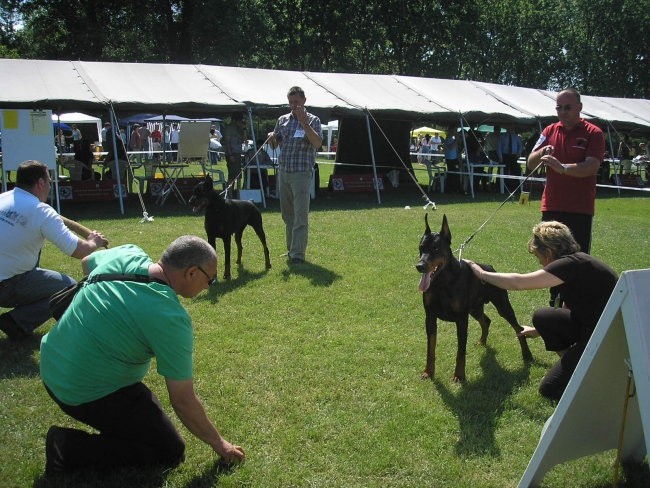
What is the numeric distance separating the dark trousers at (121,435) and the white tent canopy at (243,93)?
391 inches

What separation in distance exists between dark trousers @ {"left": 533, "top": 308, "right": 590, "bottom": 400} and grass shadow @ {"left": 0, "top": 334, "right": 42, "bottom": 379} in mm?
3510

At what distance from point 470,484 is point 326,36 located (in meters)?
37.9

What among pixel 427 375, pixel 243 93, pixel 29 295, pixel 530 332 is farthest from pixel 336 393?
pixel 243 93

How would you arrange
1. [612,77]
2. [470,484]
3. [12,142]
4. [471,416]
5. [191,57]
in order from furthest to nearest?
[612,77]
[191,57]
[12,142]
[471,416]
[470,484]

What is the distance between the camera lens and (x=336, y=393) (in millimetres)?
3914

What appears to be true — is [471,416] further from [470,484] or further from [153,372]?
[153,372]

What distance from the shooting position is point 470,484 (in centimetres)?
293

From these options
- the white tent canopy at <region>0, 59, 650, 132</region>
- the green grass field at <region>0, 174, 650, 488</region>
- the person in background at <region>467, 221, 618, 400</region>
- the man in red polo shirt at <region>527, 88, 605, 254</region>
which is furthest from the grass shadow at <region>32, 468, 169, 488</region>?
the white tent canopy at <region>0, 59, 650, 132</region>

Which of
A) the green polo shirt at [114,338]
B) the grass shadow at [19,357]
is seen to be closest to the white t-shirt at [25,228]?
the grass shadow at [19,357]

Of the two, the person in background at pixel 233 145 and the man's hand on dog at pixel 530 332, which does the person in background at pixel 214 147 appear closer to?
the person in background at pixel 233 145

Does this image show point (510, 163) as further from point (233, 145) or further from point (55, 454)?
point (55, 454)

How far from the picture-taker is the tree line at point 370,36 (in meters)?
32.8

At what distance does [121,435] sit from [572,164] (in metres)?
3.79

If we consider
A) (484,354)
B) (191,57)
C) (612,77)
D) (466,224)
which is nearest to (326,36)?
(191,57)
